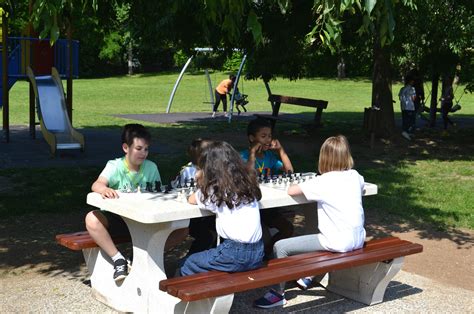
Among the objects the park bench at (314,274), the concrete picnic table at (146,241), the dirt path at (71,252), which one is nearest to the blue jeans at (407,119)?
the dirt path at (71,252)

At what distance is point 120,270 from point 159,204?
2.04ft

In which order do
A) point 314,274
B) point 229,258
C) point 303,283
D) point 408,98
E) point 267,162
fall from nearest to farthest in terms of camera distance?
point 229,258 → point 314,274 → point 303,283 → point 267,162 → point 408,98

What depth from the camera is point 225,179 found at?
4.78m

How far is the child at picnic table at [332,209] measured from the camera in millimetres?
5242

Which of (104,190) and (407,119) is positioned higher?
(104,190)

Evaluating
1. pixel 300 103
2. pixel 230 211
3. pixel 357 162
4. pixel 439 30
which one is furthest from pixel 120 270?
pixel 300 103

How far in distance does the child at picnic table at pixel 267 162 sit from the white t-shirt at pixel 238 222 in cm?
120

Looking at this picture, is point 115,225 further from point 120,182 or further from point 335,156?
point 335,156

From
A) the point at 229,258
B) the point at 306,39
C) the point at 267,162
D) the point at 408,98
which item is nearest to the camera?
the point at 229,258

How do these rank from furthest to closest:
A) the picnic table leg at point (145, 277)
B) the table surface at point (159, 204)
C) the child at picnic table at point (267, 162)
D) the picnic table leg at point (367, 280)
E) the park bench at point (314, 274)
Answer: the child at picnic table at point (267, 162) → the picnic table leg at point (367, 280) → the picnic table leg at point (145, 277) → the table surface at point (159, 204) → the park bench at point (314, 274)

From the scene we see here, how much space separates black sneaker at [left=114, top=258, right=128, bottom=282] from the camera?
522cm

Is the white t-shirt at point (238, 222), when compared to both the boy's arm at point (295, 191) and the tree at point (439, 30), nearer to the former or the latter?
the boy's arm at point (295, 191)

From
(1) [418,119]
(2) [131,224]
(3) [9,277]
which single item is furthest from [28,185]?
(1) [418,119]

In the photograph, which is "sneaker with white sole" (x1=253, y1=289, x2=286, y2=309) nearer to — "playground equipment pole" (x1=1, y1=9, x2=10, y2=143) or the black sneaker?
the black sneaker
